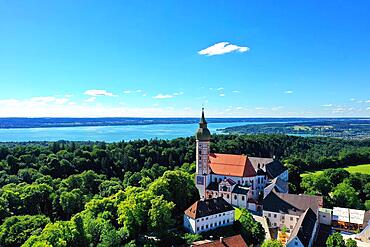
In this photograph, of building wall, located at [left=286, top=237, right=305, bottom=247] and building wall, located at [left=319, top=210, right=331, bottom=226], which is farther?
building wall, located at [left=319, top=210, right=331, bottom=226]

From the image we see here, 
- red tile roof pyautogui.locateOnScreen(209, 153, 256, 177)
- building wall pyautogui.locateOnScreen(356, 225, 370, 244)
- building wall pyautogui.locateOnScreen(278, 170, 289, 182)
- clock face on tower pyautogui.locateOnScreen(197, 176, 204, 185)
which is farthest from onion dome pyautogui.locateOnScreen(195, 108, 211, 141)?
building wall pyautogui.locateOnScreen(356, 225, 370, 244)

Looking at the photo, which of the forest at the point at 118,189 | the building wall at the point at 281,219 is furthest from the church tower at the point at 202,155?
the building wall at the point at 281,219

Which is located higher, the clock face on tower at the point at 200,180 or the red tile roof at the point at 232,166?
the red tile roof at the point at 232,166

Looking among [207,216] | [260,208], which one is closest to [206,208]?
[207,216]

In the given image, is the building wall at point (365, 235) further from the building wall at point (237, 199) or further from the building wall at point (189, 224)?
the building wall at point (189, 224)

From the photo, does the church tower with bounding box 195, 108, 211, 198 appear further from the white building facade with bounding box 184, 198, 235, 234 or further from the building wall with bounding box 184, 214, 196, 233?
the building wall with bounding box 184, 214, 196, 233

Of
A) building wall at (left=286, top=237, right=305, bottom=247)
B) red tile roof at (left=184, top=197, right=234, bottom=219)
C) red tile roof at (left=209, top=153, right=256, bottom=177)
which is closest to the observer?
building wall at (left=286, top=237, right=305, bottom=247)

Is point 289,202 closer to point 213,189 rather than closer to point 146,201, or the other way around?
point 213,189

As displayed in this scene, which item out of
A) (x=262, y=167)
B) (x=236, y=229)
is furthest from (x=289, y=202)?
(x=262, y=167)

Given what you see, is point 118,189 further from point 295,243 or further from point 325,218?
point 295,243
